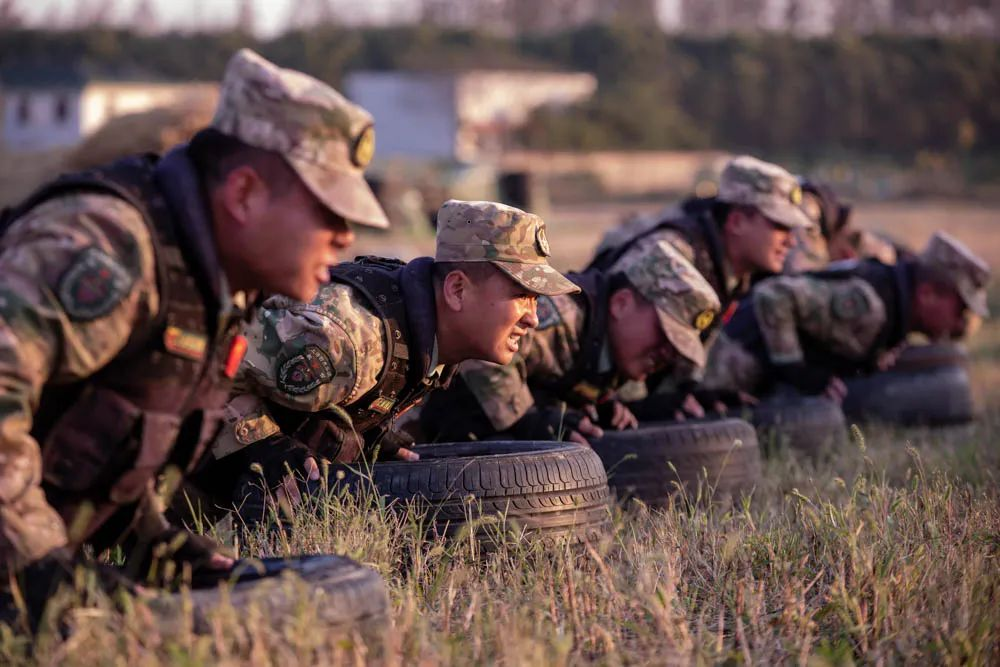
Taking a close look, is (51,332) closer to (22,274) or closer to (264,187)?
(22,274)

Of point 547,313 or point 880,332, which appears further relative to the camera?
point 880,332

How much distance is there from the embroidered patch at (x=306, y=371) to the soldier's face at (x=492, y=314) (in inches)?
23.0

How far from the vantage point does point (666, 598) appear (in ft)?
14.8

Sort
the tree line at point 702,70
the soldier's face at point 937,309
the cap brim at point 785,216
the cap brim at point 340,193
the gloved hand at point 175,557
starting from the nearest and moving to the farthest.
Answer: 1. the cap brim at point 340,193
2. the gloved hand at point 175,557
3. the cap brim at point 785,216
4. the soldier's face at point 937,309
5. the tree line at point 702,70

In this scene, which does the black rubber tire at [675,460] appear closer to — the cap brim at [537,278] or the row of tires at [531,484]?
the row of tires at [531,484]

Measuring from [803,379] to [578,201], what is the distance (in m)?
43.1

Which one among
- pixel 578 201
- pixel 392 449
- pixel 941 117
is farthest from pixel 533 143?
pixel 392 449

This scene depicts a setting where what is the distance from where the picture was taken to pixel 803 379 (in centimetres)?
1066

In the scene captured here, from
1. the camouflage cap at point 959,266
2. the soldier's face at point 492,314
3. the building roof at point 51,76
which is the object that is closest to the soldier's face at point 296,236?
the soldier's face at point 492,314

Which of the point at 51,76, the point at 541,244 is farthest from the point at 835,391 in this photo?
the point at 51,76

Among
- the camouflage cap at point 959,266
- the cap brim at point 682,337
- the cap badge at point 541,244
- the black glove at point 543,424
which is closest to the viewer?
the cap badge at point 541,244

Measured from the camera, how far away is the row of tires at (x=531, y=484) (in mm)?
4016

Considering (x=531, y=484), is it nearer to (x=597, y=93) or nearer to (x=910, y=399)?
(x=910, y=399)

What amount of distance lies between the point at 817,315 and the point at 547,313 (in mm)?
3655
